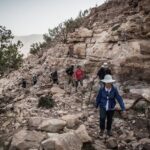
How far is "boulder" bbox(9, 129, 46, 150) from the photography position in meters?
7.32

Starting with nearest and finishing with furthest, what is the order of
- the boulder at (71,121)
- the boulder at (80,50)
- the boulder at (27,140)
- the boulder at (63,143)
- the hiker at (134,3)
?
1. the boulder at (63,143)
2. the boulder at (27,140)
3. the boulder at (71,121)
4. the hiker at (134,3)
5. the boulder at (80,50)

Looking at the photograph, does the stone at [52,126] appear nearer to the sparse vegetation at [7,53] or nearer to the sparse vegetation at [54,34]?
the sparse vegetation at [7,53]

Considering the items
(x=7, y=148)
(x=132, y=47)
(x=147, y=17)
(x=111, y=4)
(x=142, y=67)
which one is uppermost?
(x=111, y=4)

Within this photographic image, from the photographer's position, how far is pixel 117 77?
16172 mm

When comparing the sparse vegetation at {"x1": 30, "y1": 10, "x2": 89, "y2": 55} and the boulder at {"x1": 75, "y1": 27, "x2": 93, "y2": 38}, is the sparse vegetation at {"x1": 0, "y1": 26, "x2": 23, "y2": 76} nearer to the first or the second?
the boulder at {"x1": 75, "y1": 27, "x2": 93, "y2": 38}

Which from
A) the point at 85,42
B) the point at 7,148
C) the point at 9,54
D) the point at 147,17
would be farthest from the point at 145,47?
the point at 7,148

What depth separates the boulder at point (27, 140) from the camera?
732cm

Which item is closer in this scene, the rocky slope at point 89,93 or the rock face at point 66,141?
the rock face at point 66,141

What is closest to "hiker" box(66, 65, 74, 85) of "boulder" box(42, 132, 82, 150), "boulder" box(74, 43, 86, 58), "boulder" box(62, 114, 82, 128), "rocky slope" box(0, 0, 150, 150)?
"rocky slope" box(0, 0, 150, 150)

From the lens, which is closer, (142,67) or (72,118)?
(72,118)

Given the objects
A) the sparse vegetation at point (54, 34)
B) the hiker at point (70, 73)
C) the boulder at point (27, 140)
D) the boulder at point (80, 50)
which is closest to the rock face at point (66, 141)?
the boulder at point (27, 140)

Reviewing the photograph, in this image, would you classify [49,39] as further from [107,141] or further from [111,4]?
[107,141]

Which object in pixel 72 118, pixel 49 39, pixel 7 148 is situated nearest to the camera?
pixel 7 148

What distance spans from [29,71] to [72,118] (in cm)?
1835
